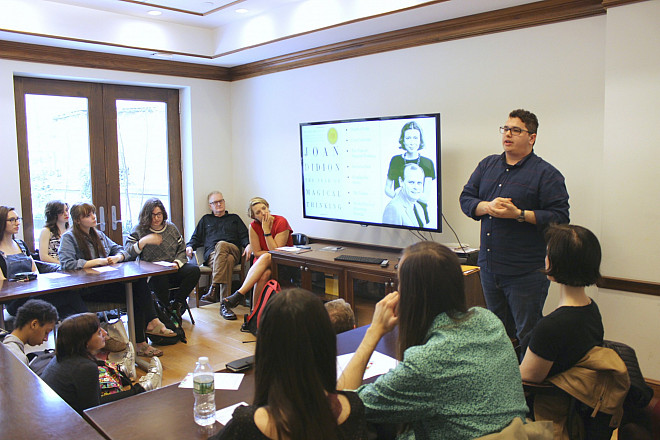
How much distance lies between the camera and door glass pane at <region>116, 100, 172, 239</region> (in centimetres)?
590

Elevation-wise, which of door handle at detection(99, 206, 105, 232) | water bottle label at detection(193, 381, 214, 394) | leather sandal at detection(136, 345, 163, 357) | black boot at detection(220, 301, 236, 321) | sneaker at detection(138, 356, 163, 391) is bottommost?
leather sandal at detection(136, 345, 163, 357)

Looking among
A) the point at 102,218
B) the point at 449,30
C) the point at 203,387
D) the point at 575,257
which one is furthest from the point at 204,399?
the point at 102,218

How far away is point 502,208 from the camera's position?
3088 millimetres

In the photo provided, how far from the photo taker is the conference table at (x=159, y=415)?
5.37 ft

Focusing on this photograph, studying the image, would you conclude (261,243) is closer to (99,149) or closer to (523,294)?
(99,149)

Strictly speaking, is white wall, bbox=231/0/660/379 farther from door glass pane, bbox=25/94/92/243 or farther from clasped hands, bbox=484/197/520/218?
door glass pane, bbox=25/94/92/243

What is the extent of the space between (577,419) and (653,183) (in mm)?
1954

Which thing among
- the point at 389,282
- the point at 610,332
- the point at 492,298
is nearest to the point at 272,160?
the point at 389,282

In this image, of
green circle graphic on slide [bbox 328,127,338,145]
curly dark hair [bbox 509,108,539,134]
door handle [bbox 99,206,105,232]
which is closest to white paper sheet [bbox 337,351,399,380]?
curly dark hair [bbox 509,108,539,134]

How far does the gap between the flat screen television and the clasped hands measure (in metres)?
0.94

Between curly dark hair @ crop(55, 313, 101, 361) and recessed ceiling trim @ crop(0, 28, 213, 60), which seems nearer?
curly dark hair @ crop(55, 313, 101, 361)

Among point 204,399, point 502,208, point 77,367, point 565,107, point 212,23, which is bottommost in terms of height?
point 77,367

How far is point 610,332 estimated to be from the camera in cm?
347

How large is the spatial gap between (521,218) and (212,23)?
12.8 ft
